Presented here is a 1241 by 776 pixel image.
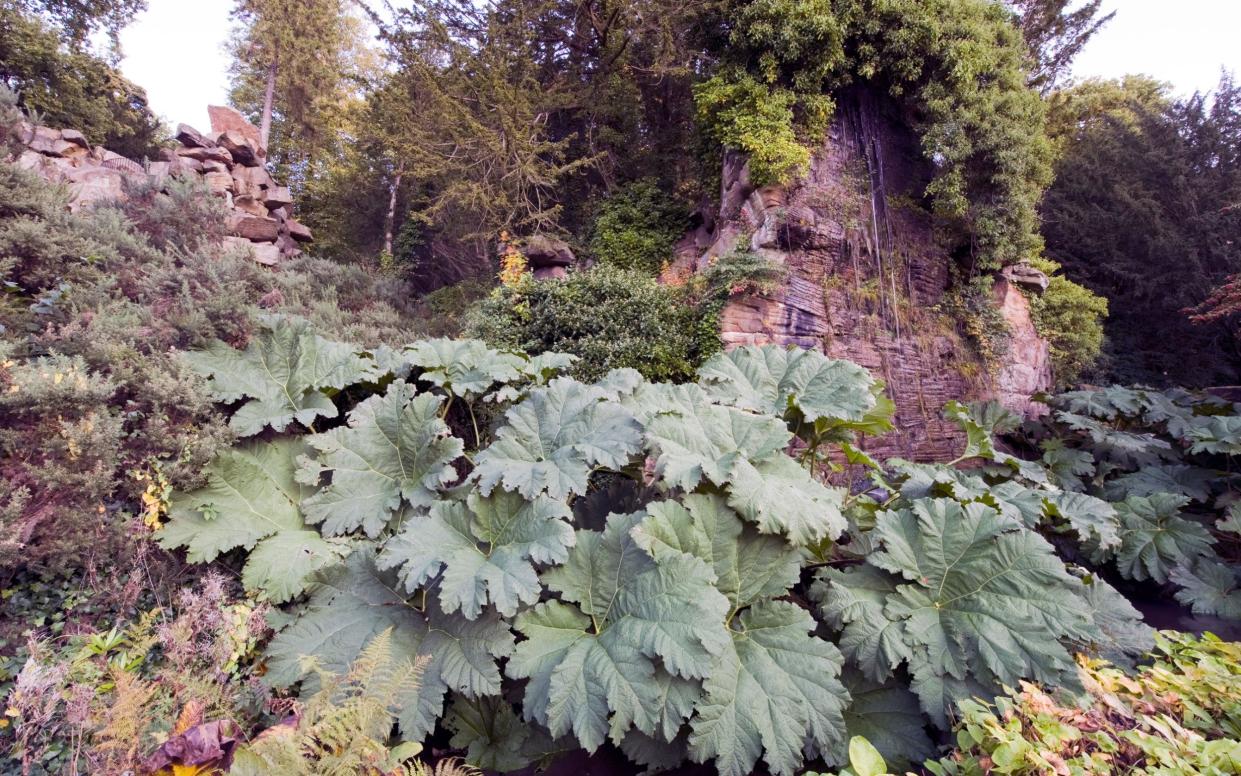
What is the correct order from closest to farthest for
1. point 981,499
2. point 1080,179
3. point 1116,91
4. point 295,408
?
point 981,499 < point 295,408 < point 1080,179 < point 1116,91

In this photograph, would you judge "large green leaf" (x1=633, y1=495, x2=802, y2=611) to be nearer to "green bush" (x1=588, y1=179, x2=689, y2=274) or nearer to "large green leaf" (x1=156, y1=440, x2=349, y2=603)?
"large green leaf" (x1=156, y1=440, x2=349, y2=603)

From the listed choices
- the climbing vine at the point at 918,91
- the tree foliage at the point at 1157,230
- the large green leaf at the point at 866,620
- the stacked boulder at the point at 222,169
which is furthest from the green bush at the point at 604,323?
the tree foliage at the point at 1157,230

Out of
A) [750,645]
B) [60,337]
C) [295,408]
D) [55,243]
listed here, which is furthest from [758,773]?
[55,243]

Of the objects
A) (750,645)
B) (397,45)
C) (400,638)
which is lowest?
(400,638)

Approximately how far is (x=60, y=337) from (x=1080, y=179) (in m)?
14.1

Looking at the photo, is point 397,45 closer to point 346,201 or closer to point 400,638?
point 346,201

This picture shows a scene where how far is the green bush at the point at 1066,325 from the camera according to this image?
7.58 metres

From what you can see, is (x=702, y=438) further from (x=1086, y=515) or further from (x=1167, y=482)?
(x=1167, y=482)

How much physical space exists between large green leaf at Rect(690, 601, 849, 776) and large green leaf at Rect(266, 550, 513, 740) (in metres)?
0.74

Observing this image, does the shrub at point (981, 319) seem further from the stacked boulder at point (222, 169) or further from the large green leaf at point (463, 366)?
the stacked boulder at point (222, 169)

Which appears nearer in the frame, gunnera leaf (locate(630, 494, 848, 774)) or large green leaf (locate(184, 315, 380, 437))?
gunnera leaf (locate(630, 494, 848, 774))

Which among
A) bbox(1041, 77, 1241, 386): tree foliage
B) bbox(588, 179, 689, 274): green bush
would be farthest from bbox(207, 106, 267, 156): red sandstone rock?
bbox(1041, 77, 1241, 386): tree foliage

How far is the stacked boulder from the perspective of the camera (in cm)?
661

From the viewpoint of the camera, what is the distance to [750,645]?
1907 millimetres
